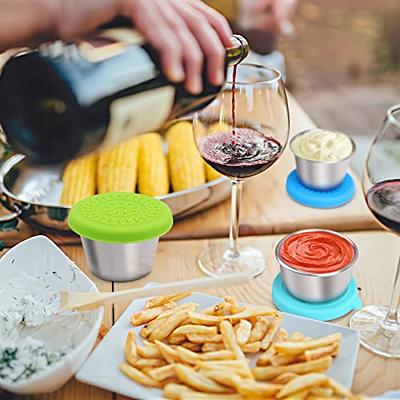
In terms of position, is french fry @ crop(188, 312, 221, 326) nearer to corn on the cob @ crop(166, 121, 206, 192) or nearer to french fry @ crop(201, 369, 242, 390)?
french fry @ crop(201, 369, 242, 390)

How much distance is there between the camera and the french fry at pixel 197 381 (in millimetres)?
788

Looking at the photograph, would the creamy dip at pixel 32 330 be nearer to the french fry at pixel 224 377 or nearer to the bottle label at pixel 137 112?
the french fry at pixel 224 377

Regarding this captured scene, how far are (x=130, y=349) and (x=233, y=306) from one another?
150 mm

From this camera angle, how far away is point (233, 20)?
174 centimetres

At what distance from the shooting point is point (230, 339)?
0.86 m

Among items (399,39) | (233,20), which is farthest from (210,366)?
(399,39)

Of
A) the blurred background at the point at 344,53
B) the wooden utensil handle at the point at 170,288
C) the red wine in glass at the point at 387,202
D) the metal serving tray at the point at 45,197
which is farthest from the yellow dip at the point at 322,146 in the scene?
the blurred background at the point at 344,53

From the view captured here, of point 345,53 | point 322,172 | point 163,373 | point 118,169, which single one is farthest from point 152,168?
point 345,53

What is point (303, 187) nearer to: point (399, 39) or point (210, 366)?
point (210, 366)

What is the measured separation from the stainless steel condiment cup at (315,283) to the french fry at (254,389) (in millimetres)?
239

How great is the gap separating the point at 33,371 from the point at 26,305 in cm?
13

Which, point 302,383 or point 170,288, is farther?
point 170,288

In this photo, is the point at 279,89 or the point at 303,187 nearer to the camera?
the point at 279,89

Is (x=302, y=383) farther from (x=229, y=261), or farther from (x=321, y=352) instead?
(x=229, y=261)
